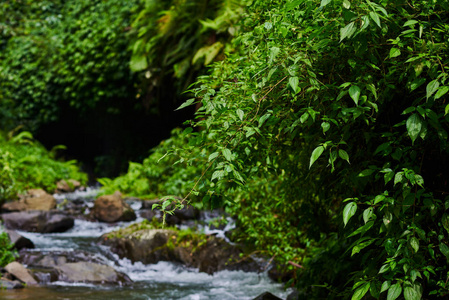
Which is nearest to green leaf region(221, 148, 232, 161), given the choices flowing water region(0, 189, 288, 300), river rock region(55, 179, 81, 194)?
flowing water region(0, 189, 288, 300)

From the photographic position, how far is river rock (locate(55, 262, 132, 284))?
619cm

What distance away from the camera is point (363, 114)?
232cm

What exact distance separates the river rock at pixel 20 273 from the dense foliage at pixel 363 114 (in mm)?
4001

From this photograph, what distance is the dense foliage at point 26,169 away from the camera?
10039 millimetres

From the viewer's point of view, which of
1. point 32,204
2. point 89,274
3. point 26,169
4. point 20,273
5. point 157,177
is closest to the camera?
point 20,273

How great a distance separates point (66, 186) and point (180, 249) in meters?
6.79

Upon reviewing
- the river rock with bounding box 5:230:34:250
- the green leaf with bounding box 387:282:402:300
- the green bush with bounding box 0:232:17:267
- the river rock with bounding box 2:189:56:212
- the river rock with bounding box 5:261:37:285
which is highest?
the green leaf with bounding box 387:282:402:300

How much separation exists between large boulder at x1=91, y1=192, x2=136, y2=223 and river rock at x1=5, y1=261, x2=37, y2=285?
10.2ft

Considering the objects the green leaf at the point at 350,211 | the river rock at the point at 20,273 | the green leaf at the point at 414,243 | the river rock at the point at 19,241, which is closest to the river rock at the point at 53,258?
the river rock at the point at 19,241

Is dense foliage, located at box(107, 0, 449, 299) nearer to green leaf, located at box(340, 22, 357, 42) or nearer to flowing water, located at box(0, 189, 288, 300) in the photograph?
green leaf, located at box(340, 22, 357, 42)

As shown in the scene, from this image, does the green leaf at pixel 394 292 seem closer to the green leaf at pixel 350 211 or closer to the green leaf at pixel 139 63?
the green leaf at pixel 350 211

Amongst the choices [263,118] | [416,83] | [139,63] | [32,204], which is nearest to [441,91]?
[416,83]

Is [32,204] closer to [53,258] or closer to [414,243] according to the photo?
[53,258]

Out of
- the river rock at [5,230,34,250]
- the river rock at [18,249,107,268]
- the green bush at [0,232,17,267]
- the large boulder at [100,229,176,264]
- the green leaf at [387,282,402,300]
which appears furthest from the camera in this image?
the large boulder at [100,229,176,264]
